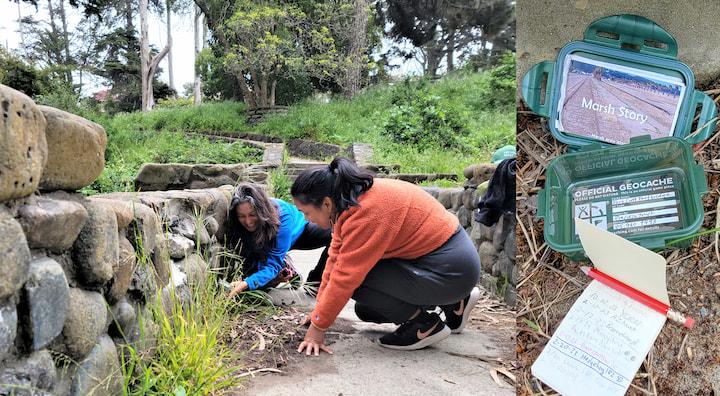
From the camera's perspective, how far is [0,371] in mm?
1133

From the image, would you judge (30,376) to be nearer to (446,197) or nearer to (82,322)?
(82,322)

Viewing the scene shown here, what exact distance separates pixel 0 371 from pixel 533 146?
113 centimetres

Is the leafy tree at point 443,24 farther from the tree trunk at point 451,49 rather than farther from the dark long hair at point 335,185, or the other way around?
the dark long hair at point 335,185

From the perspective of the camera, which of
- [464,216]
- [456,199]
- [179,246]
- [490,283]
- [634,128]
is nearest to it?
[634,128]

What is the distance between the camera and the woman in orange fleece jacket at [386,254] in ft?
7.68

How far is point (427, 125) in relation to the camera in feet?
36.2

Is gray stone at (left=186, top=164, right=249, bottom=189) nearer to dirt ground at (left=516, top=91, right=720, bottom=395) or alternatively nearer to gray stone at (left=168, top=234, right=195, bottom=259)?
gray stone at (left=168, top=234, right=195, bottom=259)

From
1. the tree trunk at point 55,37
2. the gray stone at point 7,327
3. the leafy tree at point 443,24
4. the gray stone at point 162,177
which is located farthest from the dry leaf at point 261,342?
the tree trunk at point 55,37

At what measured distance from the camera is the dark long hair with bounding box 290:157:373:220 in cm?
237

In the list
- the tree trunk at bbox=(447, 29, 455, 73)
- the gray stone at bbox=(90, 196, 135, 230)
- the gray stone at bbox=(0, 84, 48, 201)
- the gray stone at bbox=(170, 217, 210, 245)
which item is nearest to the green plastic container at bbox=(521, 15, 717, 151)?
the gray stone at bbox=(0, 84, 48, 201)

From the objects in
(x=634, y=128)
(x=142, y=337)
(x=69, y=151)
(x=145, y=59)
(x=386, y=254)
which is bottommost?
(x=142, y=337)

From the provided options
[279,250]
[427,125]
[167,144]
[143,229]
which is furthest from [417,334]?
[167,144]

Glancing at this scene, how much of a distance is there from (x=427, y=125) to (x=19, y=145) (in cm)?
1017

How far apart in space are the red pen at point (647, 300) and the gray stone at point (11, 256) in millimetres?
1097
